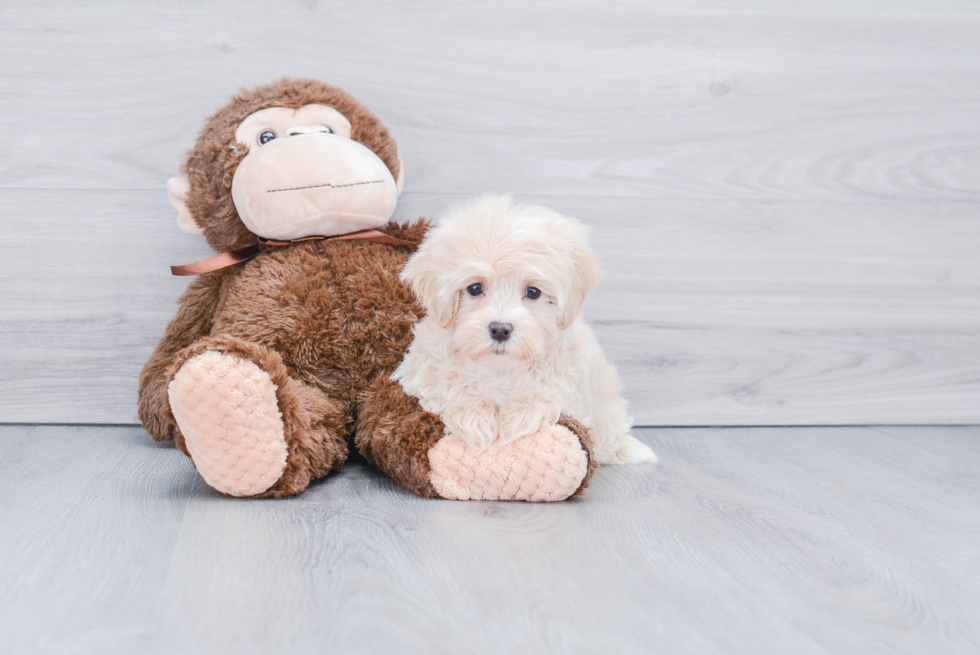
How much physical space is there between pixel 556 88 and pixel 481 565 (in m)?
0.96

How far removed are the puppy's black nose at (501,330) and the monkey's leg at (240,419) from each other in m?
0.28

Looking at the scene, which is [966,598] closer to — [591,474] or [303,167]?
[591,474]

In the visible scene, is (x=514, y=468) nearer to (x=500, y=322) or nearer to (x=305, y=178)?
(x=500, y=322)

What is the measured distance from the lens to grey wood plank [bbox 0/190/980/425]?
1343 millimetres

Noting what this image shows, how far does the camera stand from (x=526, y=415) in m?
0.96

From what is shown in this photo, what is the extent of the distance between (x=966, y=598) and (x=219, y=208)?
1096 mm

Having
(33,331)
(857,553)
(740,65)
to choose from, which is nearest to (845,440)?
(857,553)

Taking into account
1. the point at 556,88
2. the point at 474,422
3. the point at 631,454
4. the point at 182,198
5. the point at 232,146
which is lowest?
the point at 631,454

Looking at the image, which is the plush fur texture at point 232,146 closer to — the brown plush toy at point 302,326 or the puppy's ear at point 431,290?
the brown plush toy at point 302,326

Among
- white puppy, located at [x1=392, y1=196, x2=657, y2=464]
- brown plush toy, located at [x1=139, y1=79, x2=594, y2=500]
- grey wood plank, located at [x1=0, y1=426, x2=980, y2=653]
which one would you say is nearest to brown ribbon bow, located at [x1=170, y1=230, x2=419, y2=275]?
brown plush toy, located at [x1=139, y1=79, x2=594, y2=500]

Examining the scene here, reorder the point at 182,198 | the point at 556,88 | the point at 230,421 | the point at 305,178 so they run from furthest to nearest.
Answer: the point at 556,88 → the point at 182,198 → the point at 305,178 → the point at 230,421

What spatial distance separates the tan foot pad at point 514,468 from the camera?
944 millimetres

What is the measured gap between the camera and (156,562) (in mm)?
735

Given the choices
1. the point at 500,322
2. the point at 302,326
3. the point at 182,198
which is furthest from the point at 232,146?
the point at 500,322
